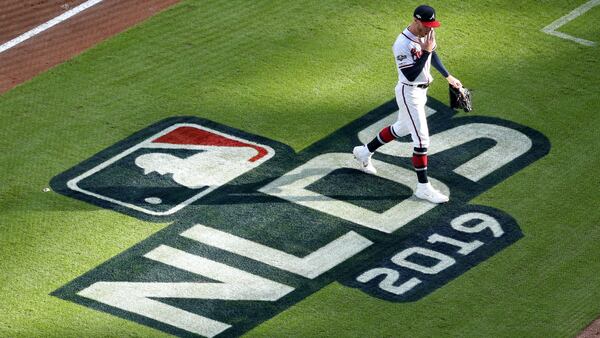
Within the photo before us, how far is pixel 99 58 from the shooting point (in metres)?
16.0

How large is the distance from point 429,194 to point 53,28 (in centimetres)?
594

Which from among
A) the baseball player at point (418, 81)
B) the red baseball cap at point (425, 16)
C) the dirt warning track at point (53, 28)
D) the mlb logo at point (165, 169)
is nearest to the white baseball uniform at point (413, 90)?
the baseball player at point (418, 81)

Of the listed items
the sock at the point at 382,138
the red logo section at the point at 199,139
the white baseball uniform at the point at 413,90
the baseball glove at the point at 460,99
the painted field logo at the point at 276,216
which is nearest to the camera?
the painted field logo at the point at 276,216

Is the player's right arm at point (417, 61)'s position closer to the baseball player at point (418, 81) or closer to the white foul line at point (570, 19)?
the baseball player at point (418, 81)

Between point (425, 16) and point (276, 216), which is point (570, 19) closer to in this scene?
point (425, 16)

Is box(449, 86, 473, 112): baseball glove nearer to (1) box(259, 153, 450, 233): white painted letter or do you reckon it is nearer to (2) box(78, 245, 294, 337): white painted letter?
(1) box(259, 153, 450, 233): white painted letter

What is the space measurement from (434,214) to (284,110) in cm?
249

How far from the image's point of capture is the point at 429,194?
523 inches

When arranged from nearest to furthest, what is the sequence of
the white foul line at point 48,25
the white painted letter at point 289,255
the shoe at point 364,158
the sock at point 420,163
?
1. the white painted letter at point 289,255
2. the sock at point 420,163
3. the shoe at point 364,158
4. the white foul line at point 48,25

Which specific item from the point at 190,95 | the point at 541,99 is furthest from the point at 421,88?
the point at 190,95

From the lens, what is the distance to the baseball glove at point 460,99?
43.9 ft

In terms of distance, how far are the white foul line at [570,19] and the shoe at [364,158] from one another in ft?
11.4

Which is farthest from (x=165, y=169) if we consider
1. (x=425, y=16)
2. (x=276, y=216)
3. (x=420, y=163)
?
(x=425, y=16)

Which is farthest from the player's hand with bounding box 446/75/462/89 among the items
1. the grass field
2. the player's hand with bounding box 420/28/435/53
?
the grass field
